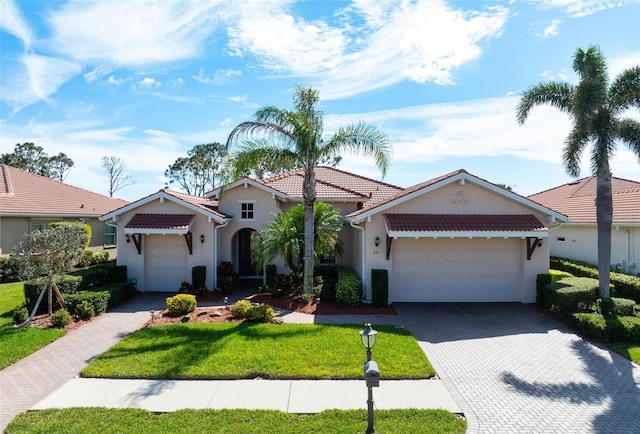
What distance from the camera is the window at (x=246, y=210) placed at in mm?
18491

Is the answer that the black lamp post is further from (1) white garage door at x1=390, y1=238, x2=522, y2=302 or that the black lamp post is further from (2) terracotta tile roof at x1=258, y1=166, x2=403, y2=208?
(2) terracotta tile roof at x1=258, y1=166, x2=403, y2=208

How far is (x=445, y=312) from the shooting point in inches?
526

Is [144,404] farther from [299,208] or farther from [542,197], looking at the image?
[542,197]

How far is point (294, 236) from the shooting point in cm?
1540

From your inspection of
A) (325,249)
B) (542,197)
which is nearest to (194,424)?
(325,249)

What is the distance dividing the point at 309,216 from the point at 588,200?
18.6 m

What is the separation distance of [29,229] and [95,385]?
61.3 feet

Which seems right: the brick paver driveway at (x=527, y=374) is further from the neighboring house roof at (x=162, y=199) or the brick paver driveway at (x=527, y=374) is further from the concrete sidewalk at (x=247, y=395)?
the neighboring house roof at (x=162, y=199)

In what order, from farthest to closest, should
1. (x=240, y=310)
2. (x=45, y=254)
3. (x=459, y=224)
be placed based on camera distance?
(x=459, y=224)
(x=240, y=310)
(x=45, y=254)

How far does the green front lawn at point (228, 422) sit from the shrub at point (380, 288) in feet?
23.3

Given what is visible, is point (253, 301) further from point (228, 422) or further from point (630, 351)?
point (630, 351)

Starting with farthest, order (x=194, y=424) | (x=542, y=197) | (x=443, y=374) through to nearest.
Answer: (x=542, y=197), (x=443, y=374), (x=194, y=424)

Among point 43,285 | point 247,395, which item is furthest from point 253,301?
point 247,395

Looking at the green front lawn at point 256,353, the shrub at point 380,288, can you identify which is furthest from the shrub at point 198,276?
the shrub at point 380,288
